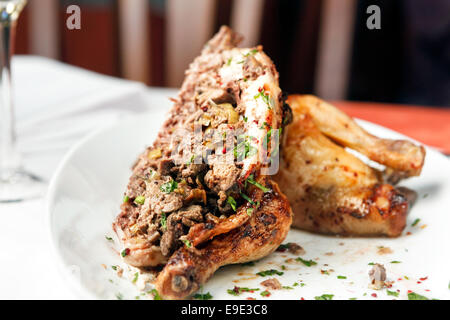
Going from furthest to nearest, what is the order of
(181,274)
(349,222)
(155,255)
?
(349,222) < (155,255) < (181,274)

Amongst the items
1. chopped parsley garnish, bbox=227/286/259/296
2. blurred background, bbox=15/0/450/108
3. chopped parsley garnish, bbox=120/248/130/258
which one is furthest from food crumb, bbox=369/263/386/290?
blurred background, bbox=15/0/450/108

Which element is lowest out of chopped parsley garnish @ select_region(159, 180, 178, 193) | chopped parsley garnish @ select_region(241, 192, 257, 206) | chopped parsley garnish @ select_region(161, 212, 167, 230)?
chopped parsley garnish @ select_region(161, 212, 167, 230)

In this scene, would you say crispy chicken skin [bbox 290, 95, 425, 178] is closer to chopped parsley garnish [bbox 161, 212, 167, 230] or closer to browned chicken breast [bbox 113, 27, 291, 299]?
browned chicken breast [bbox 113, 27, 291, 299]

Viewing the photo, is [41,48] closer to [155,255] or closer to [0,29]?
[0,29]

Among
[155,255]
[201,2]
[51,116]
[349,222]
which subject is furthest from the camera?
[201,2]

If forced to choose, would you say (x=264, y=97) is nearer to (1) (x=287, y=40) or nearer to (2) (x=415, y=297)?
(2) (x=415, y=297)

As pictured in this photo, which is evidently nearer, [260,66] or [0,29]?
[260,66]

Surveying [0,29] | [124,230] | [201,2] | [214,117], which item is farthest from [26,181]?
[201,2]

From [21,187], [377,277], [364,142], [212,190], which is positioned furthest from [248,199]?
[21,187]
